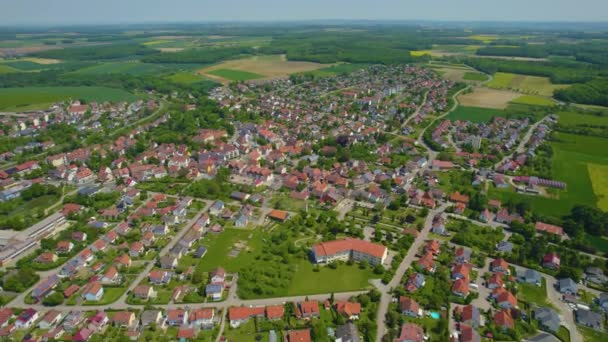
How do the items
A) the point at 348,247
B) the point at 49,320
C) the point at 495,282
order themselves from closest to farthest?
1. the point at 49,320
2. the point at 495,282
3. the point at 348,247

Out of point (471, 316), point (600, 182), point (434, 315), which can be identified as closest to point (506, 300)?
point (471, 316)

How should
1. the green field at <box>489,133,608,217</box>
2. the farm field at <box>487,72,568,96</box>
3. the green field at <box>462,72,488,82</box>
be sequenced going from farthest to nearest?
the green field at <box>462,72,488,82</box> < the farm field at <box>487,72,568,96</box> < the green field at <box>489,133,608,217</box>

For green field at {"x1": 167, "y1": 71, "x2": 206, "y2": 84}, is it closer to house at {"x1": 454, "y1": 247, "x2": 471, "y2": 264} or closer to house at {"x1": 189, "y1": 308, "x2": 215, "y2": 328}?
house at {"x1": 189, "y1": 308, "x2": 215, "y2": 328}

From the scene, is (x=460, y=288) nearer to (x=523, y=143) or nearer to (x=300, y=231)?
(x=300, y=231)

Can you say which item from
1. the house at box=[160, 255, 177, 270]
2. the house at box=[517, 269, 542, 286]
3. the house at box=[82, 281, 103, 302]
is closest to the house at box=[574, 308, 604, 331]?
the house at box=[517, 269, 542, 286]

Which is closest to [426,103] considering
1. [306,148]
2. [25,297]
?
[306,148]

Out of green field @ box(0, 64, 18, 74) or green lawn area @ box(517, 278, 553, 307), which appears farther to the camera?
green field @ box(0, 64, 18, 74)

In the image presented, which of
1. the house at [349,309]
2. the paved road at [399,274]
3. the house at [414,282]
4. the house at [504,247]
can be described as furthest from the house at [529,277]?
the house at [349,309]
